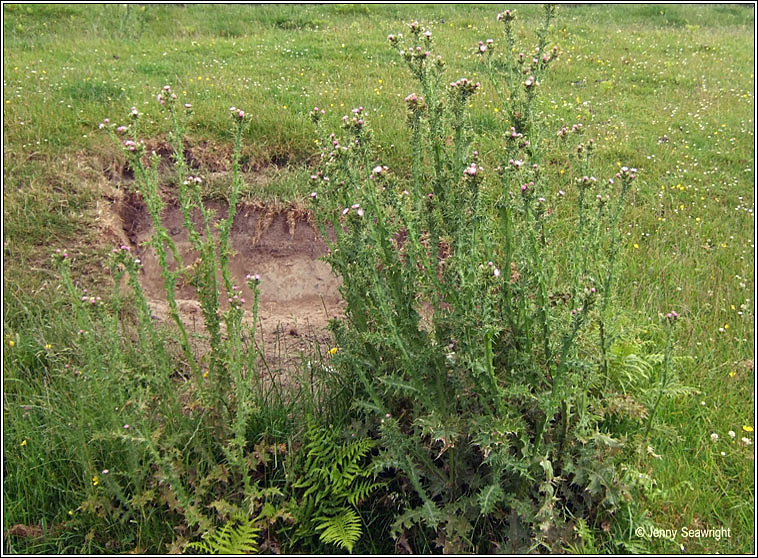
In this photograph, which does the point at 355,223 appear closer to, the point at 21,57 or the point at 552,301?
the point at 552,301

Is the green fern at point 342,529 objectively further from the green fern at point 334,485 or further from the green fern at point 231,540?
the green fern at point 231,540

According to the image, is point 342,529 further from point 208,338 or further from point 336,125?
point 336,125

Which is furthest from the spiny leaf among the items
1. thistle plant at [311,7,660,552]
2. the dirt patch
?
the dirt patch

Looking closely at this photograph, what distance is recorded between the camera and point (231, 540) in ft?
9.02

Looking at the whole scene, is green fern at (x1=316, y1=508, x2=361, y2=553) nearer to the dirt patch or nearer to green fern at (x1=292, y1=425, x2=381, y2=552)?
green fern at (x1=292, y1=425, x2=381, y2=552)

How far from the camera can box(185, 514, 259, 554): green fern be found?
8.74 ft

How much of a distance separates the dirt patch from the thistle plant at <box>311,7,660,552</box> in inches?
51.0

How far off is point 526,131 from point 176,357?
7.78ft

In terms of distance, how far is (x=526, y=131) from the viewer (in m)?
2.73

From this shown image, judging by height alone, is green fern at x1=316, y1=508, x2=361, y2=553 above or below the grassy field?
below

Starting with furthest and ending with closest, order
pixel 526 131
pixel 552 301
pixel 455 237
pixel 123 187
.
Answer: pixel 123 187
pixel 552 301
pixel 526 131
pixel 455 237

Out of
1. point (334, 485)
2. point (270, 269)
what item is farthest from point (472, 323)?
point (270, 269)

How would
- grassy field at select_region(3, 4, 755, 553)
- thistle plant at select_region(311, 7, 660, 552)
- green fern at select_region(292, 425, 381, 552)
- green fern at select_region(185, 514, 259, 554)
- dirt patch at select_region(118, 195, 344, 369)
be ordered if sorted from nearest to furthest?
thistle plant at select_region(311, 7, 660, 552) → green fern at select_region(185, 514, 259, 554) → green fern at select_region(292, 425, 381, 552) → grassy field at select_region(3, 4, 755, 553) → dirt patch at select_region(118, 195, 344, 369)

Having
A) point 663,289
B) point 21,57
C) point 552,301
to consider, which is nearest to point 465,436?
point 552,301
